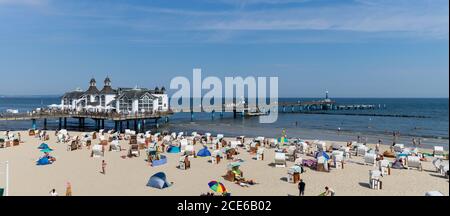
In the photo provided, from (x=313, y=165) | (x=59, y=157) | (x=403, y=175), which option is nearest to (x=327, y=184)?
(x=313, y=165)

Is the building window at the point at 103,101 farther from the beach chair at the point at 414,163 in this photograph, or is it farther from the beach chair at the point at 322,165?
the beach chair at the point at 414,163

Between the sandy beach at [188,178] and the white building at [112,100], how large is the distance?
27.9 metres

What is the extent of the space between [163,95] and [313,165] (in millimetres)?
39624

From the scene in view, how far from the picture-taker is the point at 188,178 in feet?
51.6

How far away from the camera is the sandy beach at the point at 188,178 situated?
1355cm

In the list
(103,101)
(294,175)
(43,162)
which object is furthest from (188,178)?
(103,101)

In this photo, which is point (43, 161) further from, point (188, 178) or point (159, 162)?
point (188, 178)

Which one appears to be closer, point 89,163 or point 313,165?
point 313,165
